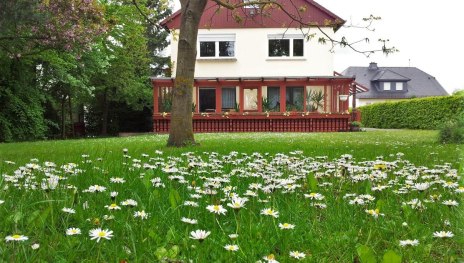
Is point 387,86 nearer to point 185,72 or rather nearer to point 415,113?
point 415,113

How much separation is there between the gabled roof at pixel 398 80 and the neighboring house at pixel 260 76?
3556 cm

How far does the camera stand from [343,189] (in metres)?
3.61

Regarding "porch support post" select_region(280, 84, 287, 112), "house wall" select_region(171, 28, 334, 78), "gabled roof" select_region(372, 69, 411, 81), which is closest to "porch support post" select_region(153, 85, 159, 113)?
"house wall" select_region(171, 28, 334, 78)

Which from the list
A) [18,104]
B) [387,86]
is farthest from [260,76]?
[387,86]

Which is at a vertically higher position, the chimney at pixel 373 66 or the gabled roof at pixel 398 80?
the chimney at pixel 373 66

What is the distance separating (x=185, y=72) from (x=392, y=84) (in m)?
56.0

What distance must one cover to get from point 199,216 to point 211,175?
60.9 inches

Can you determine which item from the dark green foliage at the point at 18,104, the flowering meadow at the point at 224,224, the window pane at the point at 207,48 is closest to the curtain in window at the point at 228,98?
the window pane at the point at 207,48

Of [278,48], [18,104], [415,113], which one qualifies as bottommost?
[415,113]

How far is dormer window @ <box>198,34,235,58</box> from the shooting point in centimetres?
2741

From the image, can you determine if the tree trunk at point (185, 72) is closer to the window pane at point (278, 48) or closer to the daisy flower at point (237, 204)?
the daisy flower at point (237, 204)

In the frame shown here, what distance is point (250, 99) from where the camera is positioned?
28.3 m

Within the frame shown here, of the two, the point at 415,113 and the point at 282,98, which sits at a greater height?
the point at 282,98

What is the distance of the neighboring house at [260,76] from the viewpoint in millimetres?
25328
